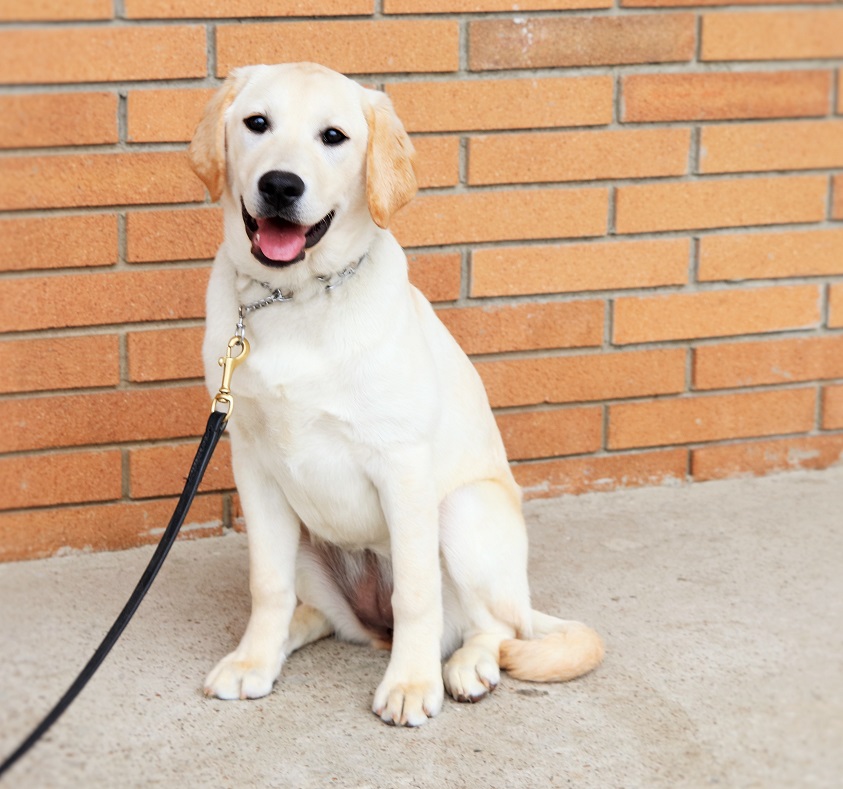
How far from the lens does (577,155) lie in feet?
9.83

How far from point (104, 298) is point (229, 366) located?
30.2 inches

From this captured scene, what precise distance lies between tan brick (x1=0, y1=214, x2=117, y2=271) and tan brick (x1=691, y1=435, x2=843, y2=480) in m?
1.68

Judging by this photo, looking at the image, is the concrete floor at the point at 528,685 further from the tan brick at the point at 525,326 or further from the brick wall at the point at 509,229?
the tan brick at the point at 525,326

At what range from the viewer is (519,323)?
305cm

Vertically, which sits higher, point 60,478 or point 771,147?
point 771,147

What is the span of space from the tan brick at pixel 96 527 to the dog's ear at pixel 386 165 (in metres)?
1.12

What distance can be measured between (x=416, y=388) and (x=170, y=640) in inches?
29.8

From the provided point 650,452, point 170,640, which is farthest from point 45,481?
point 650,452

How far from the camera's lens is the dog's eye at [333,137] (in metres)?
2.07

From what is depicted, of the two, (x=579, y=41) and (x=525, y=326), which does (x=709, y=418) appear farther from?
(x=579, y=41)

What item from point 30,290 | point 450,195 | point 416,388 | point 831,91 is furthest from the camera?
point 831,91

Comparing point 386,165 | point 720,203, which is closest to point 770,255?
point 720,203

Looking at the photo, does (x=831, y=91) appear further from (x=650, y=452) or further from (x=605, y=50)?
(x=650, y=452)

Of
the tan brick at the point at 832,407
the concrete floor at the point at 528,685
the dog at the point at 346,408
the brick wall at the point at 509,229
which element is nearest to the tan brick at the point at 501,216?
the brick wall at the point at 509,229
